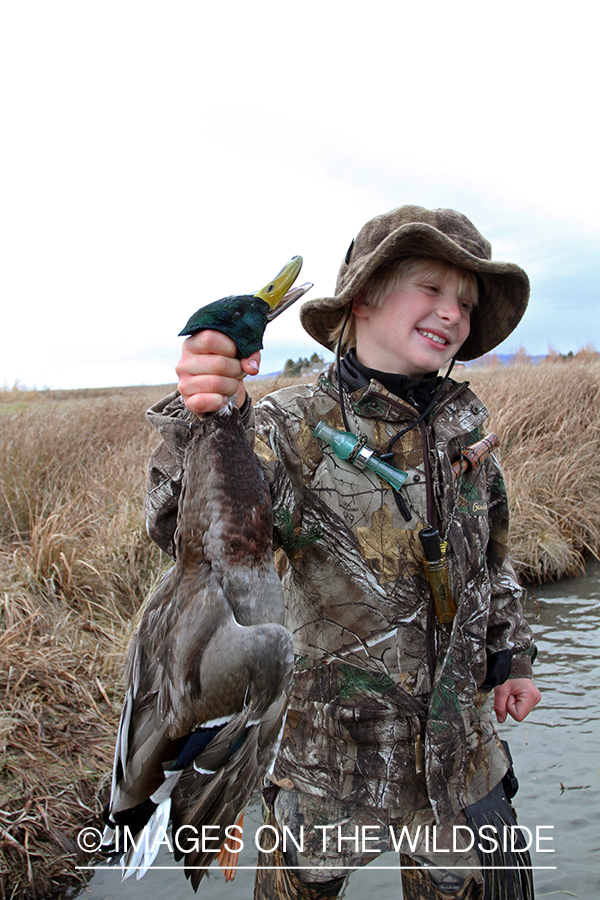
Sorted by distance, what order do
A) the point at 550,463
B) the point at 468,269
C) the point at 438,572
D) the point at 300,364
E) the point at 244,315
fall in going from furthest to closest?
the point at 550,463 → the point at 300,364 → the point at 468,269 → the point at 438,572 → the point at 244,315

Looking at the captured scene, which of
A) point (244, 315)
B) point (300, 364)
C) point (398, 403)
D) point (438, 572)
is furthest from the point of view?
point (300, 364)

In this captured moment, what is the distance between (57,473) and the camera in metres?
7.11

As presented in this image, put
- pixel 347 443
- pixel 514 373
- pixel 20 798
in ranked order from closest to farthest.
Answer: pixel 347 443, pixel 20 798, pixel 514 373

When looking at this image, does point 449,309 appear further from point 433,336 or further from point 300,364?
point 300,364

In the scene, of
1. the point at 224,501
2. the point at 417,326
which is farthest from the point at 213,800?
the point at 417,326

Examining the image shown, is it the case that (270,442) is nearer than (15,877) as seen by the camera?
Yes

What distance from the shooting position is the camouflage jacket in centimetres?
202

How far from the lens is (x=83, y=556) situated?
5375 millimetres

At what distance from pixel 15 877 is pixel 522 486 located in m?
6.32

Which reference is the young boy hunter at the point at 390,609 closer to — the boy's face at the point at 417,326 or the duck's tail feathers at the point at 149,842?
the boy's face at the point at 417,326

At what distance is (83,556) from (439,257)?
4.25 meters

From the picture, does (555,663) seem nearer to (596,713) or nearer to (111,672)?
(596,713)

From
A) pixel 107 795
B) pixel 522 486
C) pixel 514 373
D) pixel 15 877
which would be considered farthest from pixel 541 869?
pixel 514 373

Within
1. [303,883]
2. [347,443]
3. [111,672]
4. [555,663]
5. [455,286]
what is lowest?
[555,663]
